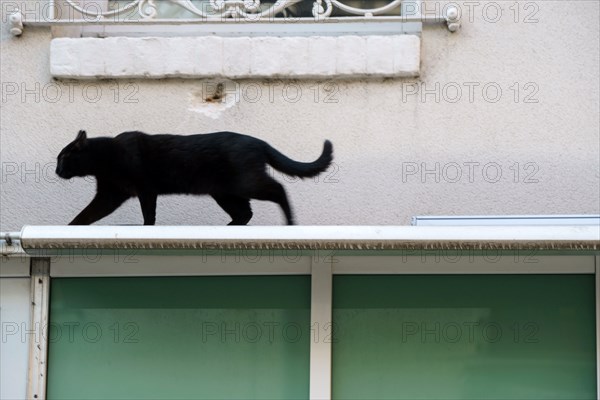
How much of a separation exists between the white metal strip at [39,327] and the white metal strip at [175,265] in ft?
0.20

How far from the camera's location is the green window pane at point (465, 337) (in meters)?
5.39

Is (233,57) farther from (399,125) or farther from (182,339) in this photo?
(182,339)

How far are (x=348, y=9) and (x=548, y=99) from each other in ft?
3.64

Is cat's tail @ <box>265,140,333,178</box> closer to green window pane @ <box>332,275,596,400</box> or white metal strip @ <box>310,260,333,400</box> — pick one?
white metal strip @ <box>310,260,333,400</box>

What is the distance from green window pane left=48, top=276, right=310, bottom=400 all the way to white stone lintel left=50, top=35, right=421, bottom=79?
41.1 inches

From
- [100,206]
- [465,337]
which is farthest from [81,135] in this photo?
[465,337]

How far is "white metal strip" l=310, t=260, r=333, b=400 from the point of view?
5395 millimetres

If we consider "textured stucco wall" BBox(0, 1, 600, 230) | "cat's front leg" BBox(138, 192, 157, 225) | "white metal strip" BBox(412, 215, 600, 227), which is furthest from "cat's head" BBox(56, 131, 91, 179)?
"white metal strip" BBox(412, 215, 600, 227)

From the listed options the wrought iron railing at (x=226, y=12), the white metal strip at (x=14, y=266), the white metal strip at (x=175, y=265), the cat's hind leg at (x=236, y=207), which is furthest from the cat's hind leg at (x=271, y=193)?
the white metal strip at (x=14, y=266)

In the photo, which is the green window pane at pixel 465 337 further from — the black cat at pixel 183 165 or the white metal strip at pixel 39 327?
the white metal strip at pixel 39 327

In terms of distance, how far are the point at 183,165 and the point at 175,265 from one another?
1.78 feet

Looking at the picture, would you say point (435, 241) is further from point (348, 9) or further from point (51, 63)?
point (51, 63)

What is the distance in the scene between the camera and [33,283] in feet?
18.3

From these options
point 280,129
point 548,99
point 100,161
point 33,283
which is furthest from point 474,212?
point 33,283
